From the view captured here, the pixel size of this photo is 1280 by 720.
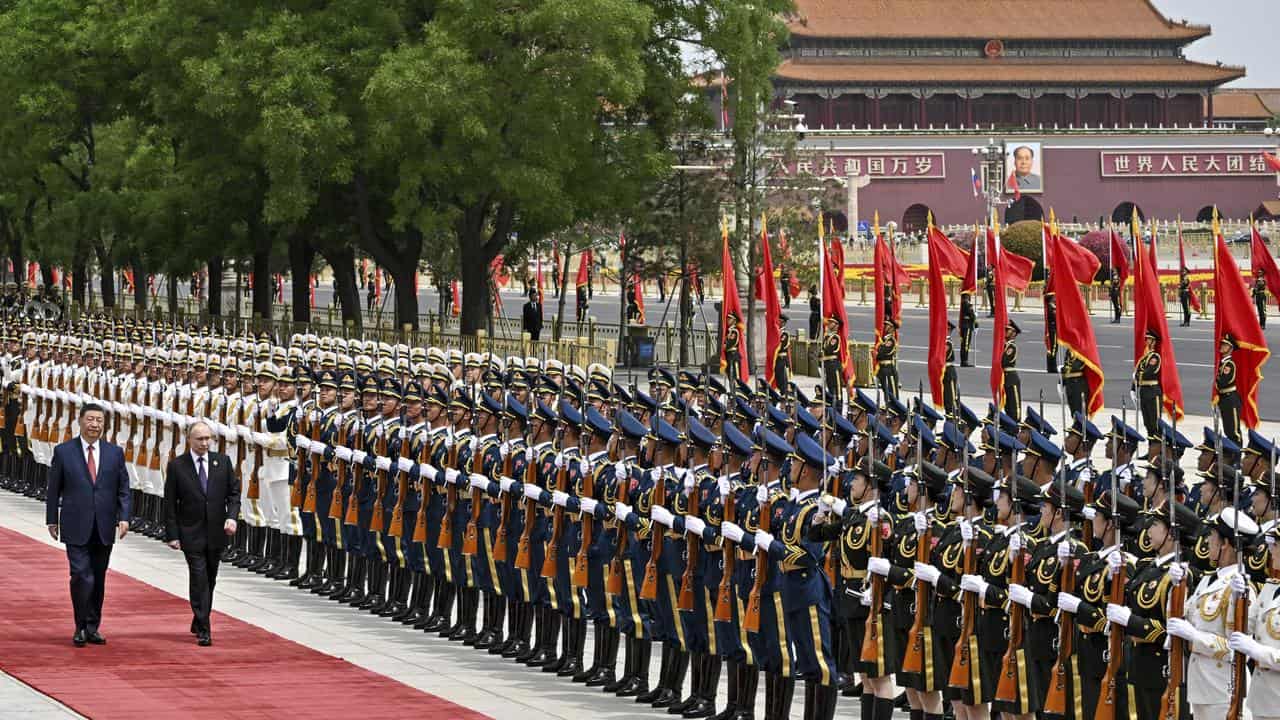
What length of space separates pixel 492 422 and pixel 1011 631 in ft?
15.4

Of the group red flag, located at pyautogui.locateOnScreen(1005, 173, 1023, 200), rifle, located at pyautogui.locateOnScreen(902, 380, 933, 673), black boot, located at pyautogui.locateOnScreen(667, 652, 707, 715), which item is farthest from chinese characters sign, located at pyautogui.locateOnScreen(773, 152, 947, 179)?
rifle, located at pyautogui.locateOnScreen(902, 380, 933, 673)

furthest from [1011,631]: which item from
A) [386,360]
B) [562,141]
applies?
[562,141]

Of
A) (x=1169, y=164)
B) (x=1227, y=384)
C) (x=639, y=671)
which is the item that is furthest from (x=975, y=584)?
(x=1169, y=164)

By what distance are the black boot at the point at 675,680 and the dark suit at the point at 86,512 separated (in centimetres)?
330

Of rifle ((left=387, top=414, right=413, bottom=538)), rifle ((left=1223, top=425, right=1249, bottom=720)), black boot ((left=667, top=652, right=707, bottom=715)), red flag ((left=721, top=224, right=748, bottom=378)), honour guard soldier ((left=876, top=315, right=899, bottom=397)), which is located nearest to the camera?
rifle ((left=1223, top=425, right=1249, bottom=720))

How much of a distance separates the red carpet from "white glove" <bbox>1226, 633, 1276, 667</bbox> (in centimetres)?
414

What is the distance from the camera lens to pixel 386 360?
1914 cm

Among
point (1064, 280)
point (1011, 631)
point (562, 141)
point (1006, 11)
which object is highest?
point (1006, 11)

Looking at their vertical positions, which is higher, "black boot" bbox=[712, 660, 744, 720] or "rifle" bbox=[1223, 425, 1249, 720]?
"rifle" bbox=[1223, 425, 1249, 720]

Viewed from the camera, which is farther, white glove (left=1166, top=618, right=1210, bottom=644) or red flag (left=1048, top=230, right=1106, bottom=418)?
red flag (left=1048, top=230, right=1106, bottom=418)

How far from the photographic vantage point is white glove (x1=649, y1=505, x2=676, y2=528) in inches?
423

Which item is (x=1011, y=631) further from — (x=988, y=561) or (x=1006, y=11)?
(x=1006, y=11)

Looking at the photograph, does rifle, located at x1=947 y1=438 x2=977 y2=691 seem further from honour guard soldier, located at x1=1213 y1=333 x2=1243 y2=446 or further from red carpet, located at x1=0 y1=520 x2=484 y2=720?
honour guard soldier, located at x1=1213 y1=333 x2=1243 y2=446

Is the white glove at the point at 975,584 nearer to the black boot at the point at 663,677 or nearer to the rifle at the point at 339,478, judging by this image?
the black boot at the point at 663,677
